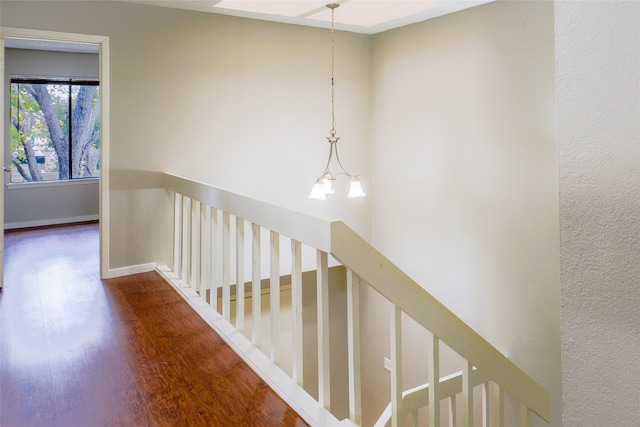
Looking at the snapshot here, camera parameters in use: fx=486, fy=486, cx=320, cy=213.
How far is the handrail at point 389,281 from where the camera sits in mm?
1789

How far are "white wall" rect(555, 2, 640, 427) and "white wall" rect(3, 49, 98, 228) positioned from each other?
7.03 m

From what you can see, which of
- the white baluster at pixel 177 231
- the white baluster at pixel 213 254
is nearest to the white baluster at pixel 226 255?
the white baluster at pixel 213 254

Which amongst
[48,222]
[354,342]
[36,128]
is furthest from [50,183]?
[354,342]

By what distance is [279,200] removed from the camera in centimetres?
477

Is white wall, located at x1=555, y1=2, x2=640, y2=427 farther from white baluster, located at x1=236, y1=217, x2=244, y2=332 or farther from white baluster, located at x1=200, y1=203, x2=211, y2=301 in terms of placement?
white baluster, located at x1=200, y1=203, x2=211, y2=301

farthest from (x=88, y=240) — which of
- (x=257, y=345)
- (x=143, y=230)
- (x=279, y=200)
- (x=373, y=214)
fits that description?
(x=257, y=345)

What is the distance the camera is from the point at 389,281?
1.84m

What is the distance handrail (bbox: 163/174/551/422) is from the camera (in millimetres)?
1789

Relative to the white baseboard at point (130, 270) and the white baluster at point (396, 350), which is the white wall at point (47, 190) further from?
the white baluster at point (396, 350)

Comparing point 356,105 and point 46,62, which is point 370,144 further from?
point 46,62

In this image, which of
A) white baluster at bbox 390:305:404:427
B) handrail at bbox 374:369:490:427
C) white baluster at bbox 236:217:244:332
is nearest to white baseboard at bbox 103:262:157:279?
white baluster at bbox 236:217:244:332

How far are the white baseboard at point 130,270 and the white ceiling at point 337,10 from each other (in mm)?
2105

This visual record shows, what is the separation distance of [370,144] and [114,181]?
2.67 m

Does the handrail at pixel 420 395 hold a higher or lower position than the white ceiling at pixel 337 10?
lower
